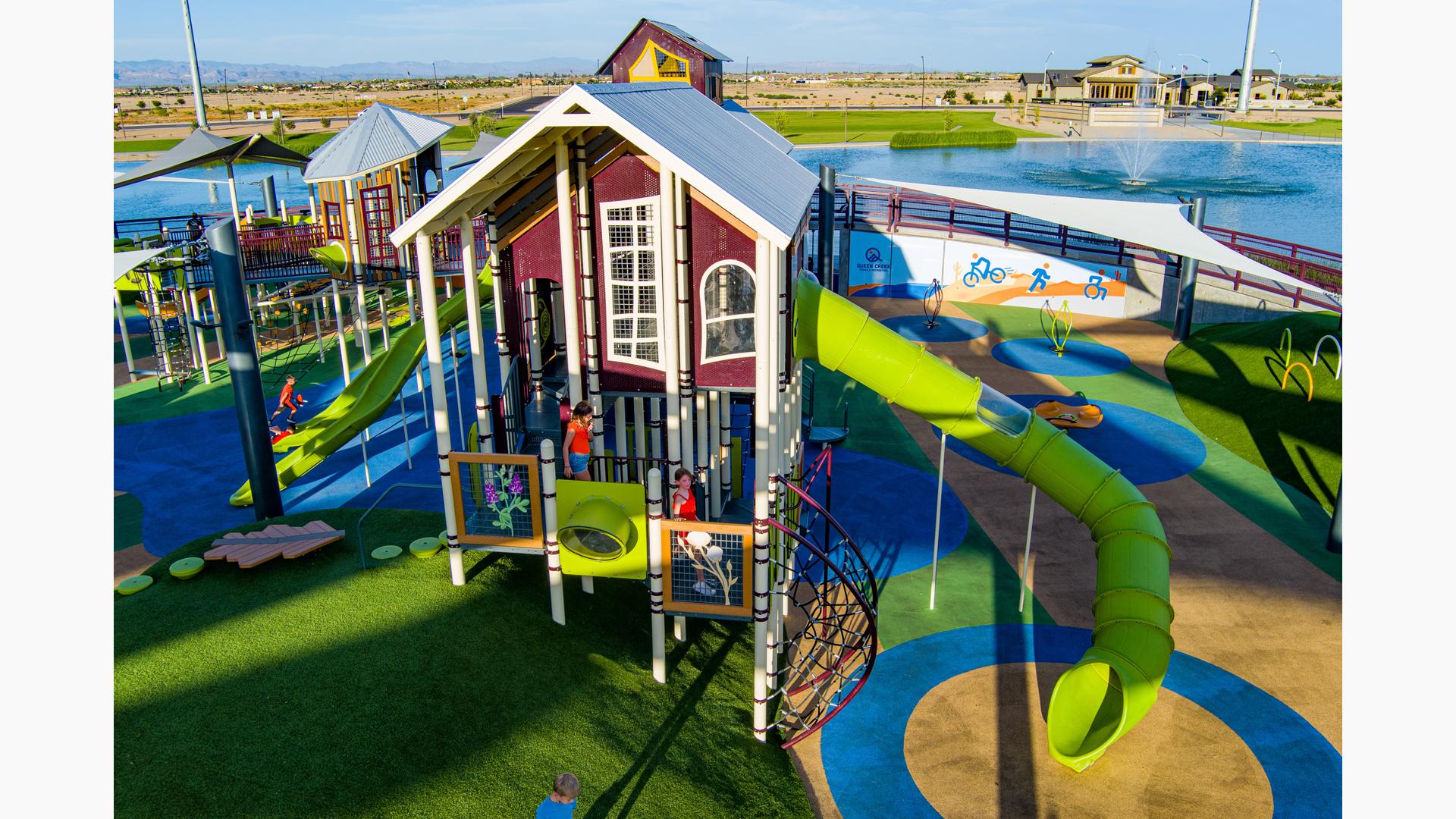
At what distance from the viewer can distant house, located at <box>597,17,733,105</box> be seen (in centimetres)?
2373

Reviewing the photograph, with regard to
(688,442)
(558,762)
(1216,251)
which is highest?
(1216,251)

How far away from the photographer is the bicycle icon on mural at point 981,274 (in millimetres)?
31781

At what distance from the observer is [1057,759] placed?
1057 centimetres

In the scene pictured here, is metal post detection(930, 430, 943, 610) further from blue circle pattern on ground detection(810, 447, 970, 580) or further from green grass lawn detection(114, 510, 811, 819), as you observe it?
green grass lawn detection(114, 510, 811, 819)

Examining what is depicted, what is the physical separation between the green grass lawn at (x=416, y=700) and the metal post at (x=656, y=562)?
42 cm

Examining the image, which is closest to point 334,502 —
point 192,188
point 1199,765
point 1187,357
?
point 1199,765

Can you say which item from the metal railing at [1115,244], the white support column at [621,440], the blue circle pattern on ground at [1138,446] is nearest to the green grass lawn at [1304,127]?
the metal railing at [1115,244]

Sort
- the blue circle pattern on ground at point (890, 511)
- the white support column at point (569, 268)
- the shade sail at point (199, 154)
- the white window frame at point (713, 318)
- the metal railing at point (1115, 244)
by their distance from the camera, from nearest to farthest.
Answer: the white support column at point (569, 268), the white window frame at point (713, 318), the blue circle pattern on ground at point (890, 511), the shade sail at point (199, 154), the metal railing at point (1115, 244)

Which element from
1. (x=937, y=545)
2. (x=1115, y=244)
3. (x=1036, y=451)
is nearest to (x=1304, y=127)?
(x=1115, y=244)

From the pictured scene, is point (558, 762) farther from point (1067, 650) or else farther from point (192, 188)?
point (192, 188)

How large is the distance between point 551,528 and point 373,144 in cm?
1550

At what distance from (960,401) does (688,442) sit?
3.98 m

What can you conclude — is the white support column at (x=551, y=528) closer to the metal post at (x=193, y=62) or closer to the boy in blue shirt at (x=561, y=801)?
the boy in blue shirt at (x=561, y=801)

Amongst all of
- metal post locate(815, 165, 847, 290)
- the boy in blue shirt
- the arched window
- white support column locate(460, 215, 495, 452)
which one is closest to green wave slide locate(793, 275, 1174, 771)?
the arched window
